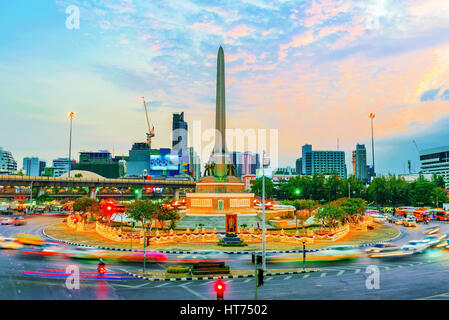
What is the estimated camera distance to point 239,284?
77.5 feet

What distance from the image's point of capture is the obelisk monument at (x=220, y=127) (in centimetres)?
7688

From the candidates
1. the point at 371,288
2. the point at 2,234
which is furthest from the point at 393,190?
the point at 2,234

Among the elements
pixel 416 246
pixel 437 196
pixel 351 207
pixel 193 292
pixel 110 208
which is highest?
pixel 437 196

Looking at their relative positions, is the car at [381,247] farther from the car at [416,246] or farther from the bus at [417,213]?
the bus at [417,213]

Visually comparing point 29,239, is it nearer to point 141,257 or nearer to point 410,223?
point 141,257

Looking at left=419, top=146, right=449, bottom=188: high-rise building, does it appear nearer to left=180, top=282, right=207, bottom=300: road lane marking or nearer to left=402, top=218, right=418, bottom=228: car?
left=402, top=218, right=418, bottom=228: car

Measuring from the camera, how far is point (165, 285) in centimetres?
2331

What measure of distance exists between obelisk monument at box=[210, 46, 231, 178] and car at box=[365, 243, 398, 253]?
41424mm

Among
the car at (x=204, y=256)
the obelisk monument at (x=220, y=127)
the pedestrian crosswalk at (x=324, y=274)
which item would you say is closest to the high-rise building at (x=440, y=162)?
the obelisk monument at (x=220, y=127)

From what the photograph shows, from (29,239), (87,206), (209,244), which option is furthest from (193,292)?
(87,206)

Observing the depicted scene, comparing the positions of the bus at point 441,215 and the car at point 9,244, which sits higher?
the bus at point 441,215

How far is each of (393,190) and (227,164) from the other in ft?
205

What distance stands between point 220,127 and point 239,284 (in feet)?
184

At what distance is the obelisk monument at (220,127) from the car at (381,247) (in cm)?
4142
